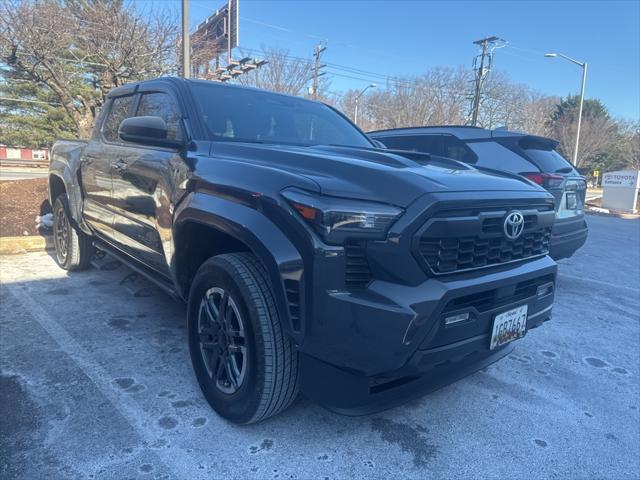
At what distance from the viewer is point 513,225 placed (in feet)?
7.50

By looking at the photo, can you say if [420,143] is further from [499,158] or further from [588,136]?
[588,136]

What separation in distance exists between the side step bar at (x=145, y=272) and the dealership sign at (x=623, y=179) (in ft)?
68.4

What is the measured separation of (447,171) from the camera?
8.03 feet

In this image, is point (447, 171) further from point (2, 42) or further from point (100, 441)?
point (2, 42)

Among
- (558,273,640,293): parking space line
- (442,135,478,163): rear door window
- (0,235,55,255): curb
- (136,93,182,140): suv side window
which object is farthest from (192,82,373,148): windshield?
(0,235,55,255): curb

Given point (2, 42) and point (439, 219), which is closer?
point (439, 219)

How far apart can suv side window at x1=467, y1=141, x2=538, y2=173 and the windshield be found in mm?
2237

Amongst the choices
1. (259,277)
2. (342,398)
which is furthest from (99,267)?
(342,398)

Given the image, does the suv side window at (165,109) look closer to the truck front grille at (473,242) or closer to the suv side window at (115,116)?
the suv side window at (115,116)

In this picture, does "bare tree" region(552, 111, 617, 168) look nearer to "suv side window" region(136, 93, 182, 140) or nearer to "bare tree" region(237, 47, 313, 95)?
"bare tree" region(237, 47, 313, 95)

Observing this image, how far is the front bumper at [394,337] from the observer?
1830mm

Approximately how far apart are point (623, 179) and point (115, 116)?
2114 centimetres

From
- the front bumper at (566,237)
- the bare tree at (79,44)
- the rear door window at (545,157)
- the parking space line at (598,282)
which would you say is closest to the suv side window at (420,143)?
the rear door window at (545,157)

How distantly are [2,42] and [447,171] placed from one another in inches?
417
